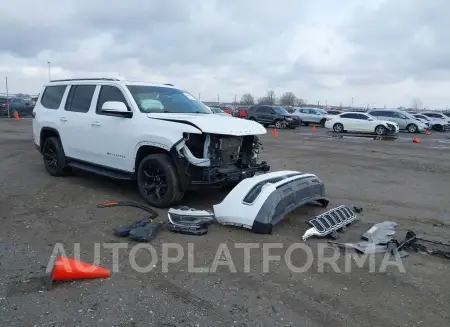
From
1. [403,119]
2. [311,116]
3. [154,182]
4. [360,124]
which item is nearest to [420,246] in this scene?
[154,182]

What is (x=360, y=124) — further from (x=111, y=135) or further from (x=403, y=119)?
(x=111, y=135)

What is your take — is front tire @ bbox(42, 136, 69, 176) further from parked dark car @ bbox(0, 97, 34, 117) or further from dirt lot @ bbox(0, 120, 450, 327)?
parked dark car @ bbox(0, 97, 34, 117)

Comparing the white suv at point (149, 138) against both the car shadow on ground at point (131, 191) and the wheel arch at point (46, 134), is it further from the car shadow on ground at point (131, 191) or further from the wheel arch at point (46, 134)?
the car shadow on ground at point (131, 191)

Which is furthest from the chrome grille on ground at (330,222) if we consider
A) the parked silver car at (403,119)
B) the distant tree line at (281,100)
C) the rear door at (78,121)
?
the distant tree line at (281,100)

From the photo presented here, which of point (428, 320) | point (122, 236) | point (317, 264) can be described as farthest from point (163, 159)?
point (428, 320)

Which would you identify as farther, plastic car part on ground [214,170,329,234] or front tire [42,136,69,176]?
front tire [42,136,69,176]

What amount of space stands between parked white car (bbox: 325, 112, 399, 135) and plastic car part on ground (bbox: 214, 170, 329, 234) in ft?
74.4

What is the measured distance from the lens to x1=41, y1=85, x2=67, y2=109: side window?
8.19 m

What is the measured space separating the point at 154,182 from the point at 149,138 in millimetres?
671

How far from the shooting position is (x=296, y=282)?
3918 millimetres

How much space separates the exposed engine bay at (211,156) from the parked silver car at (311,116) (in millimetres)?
31305

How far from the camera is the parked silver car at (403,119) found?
3128 centimetres

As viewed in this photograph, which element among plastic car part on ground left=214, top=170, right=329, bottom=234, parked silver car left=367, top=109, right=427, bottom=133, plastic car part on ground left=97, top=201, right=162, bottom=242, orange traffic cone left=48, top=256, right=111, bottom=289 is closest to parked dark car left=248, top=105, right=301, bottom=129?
parked silver car left=367, top=109, right=427, bottom=133

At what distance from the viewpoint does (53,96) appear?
27.6 ft
